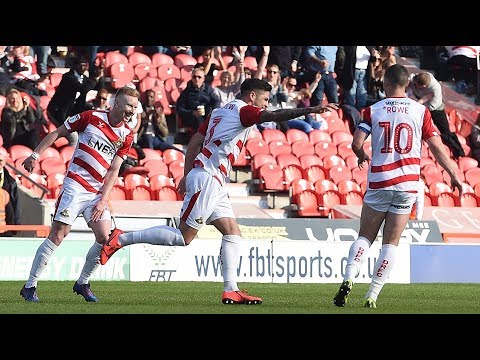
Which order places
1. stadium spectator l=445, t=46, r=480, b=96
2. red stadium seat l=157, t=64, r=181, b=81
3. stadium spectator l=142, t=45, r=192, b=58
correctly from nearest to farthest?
red stadium seat l=157, t=64, r=181, b=81 < stadium spectator l=142, t=45, r=192, b=58 < stadium spectator l=445, t=46, r=480, b=96

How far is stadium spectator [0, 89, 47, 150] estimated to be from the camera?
19.0m

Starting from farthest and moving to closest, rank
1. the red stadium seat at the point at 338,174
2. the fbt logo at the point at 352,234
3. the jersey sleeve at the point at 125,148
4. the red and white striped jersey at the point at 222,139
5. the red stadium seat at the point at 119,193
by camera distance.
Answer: the red stadium seat at the point at 338,174, the red stadium seat at the point at 119,193, the fbt logo at the point at 352,234, the jersey sleeve at the point at 125,148, the red and white striped jersey at the point at 222,139

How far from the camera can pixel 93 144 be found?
10.4m

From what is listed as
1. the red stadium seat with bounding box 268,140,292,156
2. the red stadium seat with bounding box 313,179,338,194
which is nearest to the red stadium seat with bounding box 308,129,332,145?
the red stadium seat with bounding box 268,140,292,156

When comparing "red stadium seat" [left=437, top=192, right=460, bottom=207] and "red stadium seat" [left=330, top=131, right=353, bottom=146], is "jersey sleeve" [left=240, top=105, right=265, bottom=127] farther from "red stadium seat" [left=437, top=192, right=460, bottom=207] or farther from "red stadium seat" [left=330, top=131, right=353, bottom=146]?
"red stadium seat" [left=330, top=131, right=353, bottom=146]

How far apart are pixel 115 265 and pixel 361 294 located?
439cm

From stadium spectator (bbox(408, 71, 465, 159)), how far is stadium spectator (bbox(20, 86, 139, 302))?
435 inches

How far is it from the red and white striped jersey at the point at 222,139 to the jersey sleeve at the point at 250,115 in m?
0.04

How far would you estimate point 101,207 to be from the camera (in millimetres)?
10227

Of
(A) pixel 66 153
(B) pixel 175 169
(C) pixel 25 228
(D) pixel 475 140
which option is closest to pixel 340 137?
(D) pixel 475 140

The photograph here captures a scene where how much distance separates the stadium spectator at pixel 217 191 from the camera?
31.9 feet

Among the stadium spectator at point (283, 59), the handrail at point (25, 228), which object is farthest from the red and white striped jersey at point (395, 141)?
the stadium spectator at point (283, 59)

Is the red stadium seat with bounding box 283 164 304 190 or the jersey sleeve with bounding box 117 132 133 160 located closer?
the jersey sleeve with bounding box 117 132 133 160

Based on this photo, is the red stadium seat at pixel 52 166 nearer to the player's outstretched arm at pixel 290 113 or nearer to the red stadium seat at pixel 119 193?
the red stadium seat at pixel 119 193
